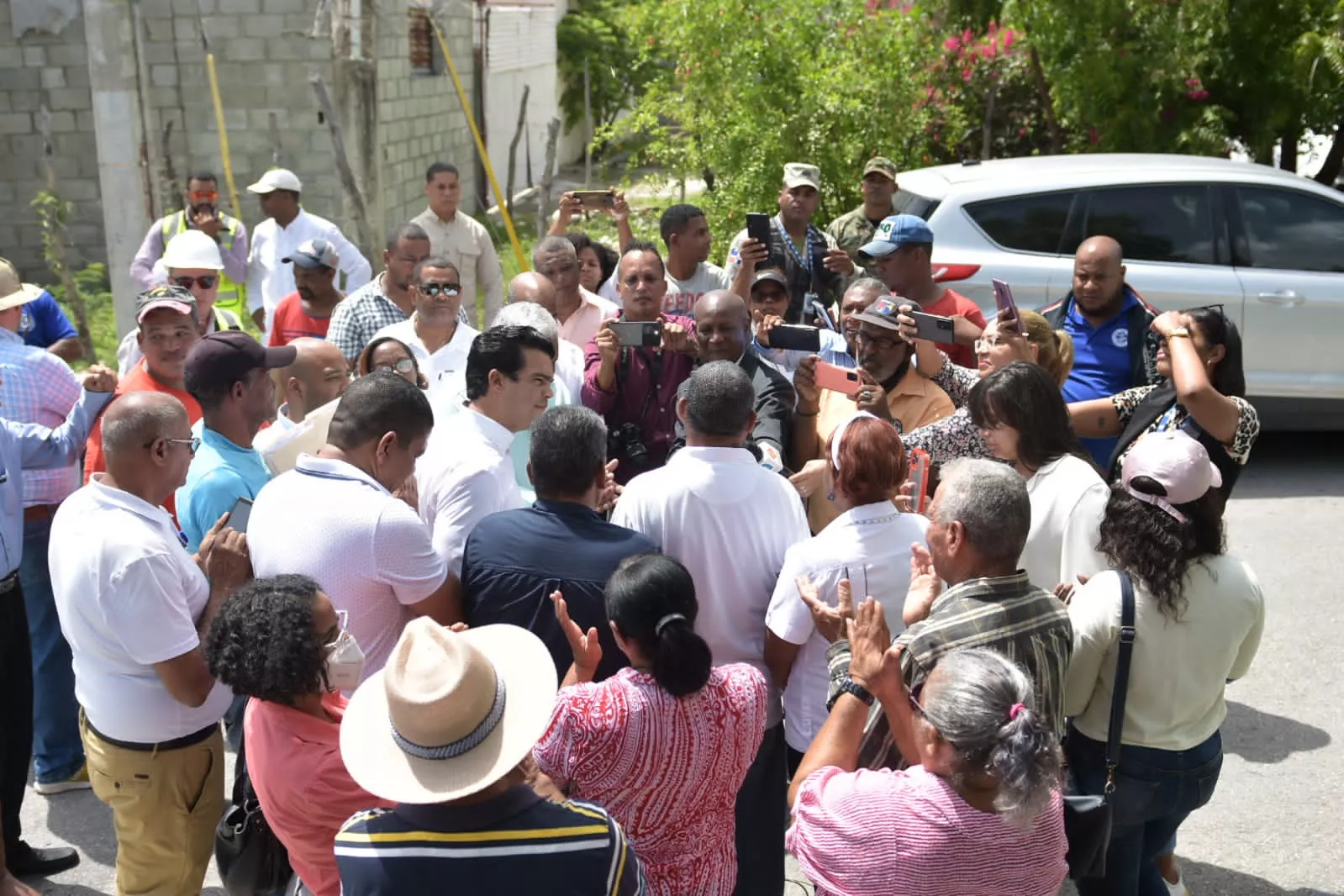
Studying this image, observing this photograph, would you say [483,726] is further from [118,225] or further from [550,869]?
[118,225]

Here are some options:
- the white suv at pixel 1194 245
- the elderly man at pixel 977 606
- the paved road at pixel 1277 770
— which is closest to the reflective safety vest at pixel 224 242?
the paved road at pixel 1277 770

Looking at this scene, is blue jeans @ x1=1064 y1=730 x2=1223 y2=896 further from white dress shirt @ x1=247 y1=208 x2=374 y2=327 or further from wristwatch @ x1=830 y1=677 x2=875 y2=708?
white dress shirt @ x1=247 y1=208 x2=374 y2=327

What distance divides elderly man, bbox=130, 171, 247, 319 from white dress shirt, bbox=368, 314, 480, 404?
116 inches

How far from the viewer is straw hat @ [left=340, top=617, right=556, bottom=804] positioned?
2301 mm

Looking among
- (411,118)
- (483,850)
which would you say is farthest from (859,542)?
(411,118)

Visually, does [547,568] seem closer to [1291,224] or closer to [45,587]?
[45,587]

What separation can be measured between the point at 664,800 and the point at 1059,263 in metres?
5.73

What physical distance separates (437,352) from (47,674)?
2.05 meters

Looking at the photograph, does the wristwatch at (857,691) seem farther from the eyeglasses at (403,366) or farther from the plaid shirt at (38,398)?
the plaid shirt at (38,398)

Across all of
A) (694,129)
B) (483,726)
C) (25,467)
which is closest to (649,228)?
(694,129)

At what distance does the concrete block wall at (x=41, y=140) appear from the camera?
1339 cm

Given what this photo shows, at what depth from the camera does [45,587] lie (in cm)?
469

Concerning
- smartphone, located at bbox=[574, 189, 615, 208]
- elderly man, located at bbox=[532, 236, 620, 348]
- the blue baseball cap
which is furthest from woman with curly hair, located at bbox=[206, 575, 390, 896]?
smartphone, located at bbox=[574, 189, 615, 208]

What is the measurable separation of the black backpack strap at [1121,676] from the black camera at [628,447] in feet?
7.28
